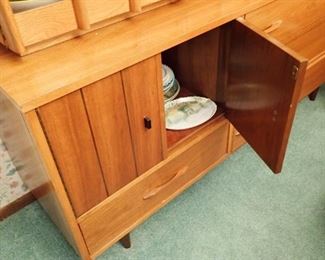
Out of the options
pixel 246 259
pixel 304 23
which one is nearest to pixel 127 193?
pixel 246 259

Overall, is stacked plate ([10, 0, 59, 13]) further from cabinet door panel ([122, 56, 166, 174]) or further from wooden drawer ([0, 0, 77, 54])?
cabinet door panel ([122, 56, 166, 174])

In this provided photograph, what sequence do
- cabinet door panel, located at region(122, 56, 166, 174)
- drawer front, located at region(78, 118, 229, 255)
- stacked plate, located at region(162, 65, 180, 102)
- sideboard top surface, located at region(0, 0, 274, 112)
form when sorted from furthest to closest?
1. stacked plate, located at region(162, 65, 180, 102)
2. drawer front, located at region(78, 118, 229, 255)
3. cabinet door panel, located at region(122, 56, 166, 174)
4. sideboard top surface, located at region(0, 0, 274, 112)

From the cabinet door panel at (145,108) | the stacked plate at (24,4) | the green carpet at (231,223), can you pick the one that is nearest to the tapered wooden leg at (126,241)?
the green carpet at (231,223)

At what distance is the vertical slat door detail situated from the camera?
2.09 feet

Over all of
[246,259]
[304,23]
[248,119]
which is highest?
[304,23]

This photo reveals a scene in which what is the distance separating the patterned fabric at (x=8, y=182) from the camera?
1.12 meters

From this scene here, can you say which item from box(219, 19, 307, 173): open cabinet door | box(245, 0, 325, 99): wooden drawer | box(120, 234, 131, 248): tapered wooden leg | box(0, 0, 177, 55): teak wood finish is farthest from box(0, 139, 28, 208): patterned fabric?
box(245, 0, 325, 99): wooden drawer

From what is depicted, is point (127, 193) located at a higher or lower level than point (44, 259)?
higher

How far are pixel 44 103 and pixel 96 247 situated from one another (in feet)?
1.68

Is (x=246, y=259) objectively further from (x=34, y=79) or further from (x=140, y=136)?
(x=34, y=79)

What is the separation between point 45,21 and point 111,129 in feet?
0.84

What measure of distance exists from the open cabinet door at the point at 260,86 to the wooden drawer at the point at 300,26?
0.09 meters

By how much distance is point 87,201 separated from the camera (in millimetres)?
828

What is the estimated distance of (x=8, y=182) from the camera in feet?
3.90
